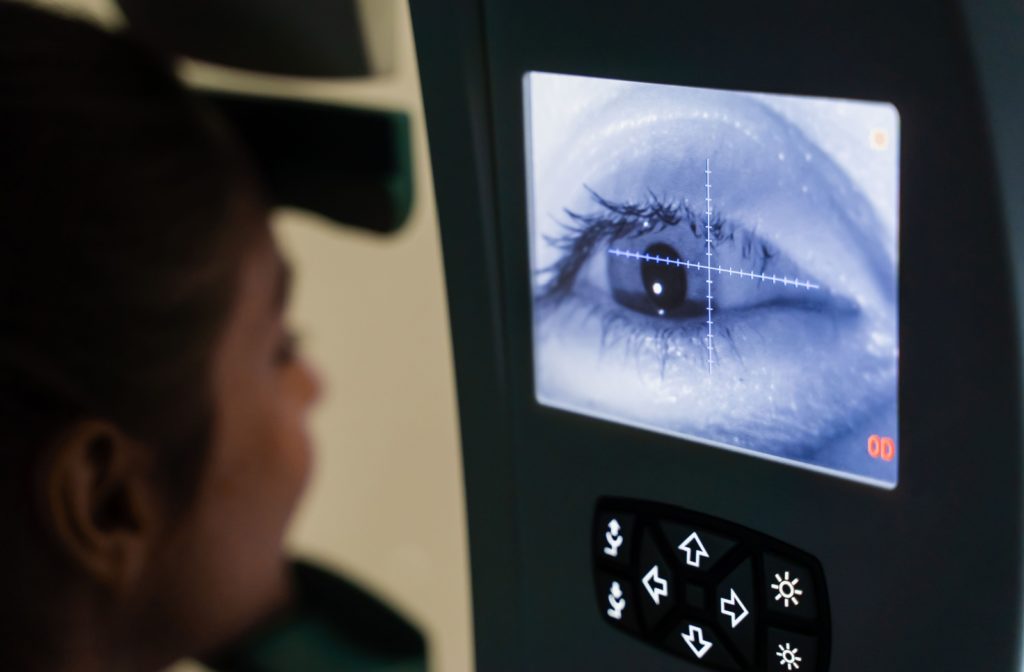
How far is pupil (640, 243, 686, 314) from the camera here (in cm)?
60

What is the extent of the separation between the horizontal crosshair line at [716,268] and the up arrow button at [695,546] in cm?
14

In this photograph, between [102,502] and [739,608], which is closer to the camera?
[739,608]

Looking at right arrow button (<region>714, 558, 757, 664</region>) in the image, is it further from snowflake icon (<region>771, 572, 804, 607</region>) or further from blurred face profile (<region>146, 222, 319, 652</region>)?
blurred face profile (<region>146, 222, 319, 652</region>)

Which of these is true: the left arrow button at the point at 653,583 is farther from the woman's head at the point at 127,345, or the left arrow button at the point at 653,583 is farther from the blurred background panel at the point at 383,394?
the woman's head at the point at 127,345

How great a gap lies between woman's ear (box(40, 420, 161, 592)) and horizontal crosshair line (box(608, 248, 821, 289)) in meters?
0.80

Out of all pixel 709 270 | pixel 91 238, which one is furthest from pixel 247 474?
pixel 709 270

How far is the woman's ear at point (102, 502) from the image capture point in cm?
123

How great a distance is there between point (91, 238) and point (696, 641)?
0.81m

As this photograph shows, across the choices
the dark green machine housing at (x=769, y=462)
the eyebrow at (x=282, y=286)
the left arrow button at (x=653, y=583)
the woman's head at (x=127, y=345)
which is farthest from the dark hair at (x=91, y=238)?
the left arrow button at (x=653, y=583)

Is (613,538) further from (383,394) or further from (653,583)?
(383,394)

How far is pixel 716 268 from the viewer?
584 millimetres

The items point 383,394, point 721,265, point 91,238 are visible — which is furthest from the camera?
point 383,394

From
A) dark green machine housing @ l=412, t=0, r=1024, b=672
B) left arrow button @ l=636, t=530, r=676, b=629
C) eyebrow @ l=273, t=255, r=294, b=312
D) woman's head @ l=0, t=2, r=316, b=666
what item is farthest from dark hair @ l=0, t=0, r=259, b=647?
left arrow button @ l=636, t=530, r=676, b=629

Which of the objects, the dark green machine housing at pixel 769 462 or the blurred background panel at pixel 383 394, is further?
the blurred background panel at pixel 383 394
